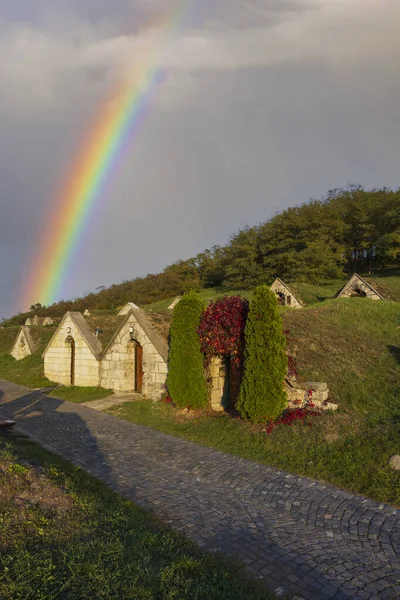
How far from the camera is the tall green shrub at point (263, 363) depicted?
11.6m

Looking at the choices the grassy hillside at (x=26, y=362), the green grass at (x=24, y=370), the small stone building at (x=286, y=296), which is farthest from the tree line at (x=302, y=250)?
the green grass at (x=24, y=370)

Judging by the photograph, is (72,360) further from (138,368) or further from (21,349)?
(21,349)

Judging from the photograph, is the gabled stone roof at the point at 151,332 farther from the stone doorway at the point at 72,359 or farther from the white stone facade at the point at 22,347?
the white stone facade at the point at 22,347

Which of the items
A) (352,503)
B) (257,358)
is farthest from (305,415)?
(352,503)

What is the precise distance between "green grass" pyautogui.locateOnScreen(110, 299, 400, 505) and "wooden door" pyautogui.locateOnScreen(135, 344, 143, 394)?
9.46 feet

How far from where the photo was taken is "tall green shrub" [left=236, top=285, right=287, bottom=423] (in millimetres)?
11555

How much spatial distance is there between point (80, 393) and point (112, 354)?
8.04 ft

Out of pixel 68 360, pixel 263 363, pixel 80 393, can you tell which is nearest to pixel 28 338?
pixel 68 360

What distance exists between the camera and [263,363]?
464 inches

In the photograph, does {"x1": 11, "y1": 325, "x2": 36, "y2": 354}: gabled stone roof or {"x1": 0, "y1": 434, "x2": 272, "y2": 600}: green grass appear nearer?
{"x1": 0, "y1": 434, "x2": 272, "y2": 600}: green grass

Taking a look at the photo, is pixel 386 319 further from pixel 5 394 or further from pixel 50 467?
pixel 5 394

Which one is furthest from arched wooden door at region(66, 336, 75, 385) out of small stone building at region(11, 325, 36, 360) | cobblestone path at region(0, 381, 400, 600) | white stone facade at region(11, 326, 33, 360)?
white stone facade at region(11, 326, 33, 360)

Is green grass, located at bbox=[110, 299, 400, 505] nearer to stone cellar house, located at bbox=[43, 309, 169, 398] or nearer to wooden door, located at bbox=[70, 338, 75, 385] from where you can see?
stone cellar house, located at bbox=[43, 309, 169, 398]

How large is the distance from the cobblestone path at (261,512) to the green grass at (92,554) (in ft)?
1.64
